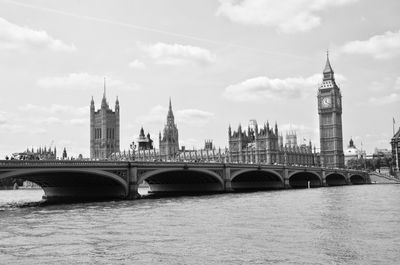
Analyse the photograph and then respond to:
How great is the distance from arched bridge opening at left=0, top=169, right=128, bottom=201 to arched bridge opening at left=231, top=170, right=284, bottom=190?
36.8m

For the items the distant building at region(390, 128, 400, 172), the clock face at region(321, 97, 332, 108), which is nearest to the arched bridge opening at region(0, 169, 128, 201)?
the distant building at region(390, 128, 400, 172)

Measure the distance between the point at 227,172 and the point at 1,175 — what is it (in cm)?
4056

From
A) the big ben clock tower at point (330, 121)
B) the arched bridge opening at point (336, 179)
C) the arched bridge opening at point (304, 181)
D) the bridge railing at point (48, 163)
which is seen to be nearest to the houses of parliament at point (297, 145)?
the big ben clock tower at point (330, 121)

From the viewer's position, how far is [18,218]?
38.1 meters

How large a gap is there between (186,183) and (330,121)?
11115 cm

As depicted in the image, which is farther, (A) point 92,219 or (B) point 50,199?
(B) point 50,199

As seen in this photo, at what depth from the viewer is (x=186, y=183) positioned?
8225 centimetres

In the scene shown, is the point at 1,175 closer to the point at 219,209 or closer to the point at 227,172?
the point at 219,209

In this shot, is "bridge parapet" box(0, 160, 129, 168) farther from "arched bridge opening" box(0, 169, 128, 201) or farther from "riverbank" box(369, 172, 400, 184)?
"riverbank" box(369, 172, 400, 184)

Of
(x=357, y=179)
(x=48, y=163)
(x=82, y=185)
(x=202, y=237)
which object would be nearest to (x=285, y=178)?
(x=82, y=185)

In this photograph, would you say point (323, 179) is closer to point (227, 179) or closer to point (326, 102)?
point (227, 179)

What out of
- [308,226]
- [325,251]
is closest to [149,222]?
[308,226]

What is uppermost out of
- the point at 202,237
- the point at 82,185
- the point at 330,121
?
the point at 330,121

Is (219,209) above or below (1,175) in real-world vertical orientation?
below
